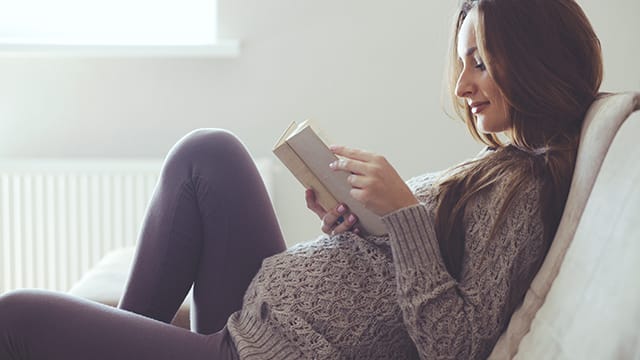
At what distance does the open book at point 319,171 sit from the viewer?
4.16 feet

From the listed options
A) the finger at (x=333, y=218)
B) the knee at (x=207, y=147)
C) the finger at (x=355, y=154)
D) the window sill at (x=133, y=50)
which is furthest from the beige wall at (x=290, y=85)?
the finger at (x=355, y=154)

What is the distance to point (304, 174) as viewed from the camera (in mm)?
1319

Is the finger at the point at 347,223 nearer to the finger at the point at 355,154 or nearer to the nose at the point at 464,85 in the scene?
the finger at the point at 355,154

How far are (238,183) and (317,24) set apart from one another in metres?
1.48

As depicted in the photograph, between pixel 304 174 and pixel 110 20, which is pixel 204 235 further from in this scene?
pixel 110 20

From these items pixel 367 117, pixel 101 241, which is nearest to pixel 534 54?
pixel 367 117

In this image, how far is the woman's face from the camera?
127cm

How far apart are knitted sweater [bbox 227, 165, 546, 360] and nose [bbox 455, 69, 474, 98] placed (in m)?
0.15

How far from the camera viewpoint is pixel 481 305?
116cm

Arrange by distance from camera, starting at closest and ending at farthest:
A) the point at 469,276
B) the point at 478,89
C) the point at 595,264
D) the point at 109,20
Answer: the point at 595,264 → the point at 469,276 → the point at 478,89 → the point at 109,20

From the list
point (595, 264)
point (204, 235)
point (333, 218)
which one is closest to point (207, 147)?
point (204, 235)

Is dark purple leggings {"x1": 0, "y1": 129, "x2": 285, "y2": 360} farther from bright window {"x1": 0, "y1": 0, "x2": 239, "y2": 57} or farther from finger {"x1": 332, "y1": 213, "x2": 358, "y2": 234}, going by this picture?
bright window {"x1": 0, "y1": 0, "x2": 239, "y2": 57}

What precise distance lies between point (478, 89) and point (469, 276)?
0.92ft

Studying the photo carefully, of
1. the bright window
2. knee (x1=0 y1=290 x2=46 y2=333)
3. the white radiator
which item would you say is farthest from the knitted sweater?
the bright window
